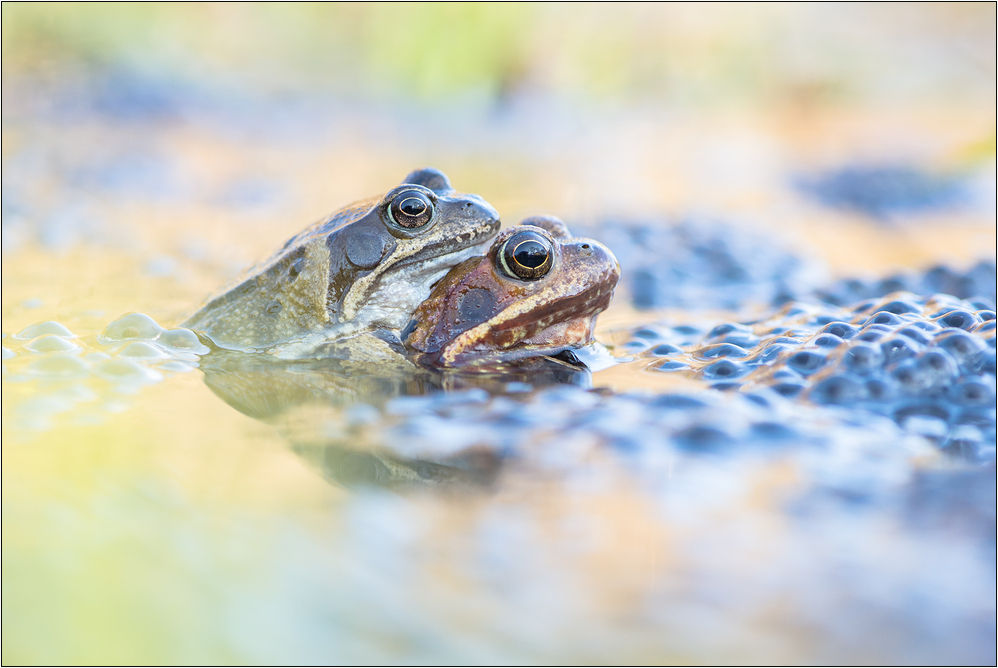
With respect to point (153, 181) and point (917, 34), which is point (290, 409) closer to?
point (153, 181)

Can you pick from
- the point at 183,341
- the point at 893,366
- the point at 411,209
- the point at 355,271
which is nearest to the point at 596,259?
the point at 411,209

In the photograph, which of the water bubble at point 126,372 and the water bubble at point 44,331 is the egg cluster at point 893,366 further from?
the water bubble at point 44,331

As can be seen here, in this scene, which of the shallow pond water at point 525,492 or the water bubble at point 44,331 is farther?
the water bubble at point 44,331

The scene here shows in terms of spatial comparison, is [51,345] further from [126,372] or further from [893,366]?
[893,366]

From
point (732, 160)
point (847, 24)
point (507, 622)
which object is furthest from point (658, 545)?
point (847, 24)

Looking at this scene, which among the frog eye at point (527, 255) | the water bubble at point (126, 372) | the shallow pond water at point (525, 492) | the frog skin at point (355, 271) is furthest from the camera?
the frog skin at point (355, 271)

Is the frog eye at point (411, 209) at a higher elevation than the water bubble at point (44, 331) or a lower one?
higher

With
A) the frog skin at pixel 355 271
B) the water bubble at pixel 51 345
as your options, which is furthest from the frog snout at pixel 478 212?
the water bubble at pixel 51 345

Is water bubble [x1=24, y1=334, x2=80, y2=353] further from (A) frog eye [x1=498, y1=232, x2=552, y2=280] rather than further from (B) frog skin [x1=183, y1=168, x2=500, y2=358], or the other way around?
(A) frog eye [x1=498, y1=232, x2=552, y2=280]

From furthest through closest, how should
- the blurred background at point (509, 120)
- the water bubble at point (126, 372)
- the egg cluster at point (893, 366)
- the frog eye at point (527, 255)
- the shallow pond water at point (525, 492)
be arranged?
the blurred background at point (509, 120)
the frog eye at point (527, 255)
the water bubble at point (126, 372)
the egg cluster at point (893, 366)
the shallow pond water at point (525, 492)
